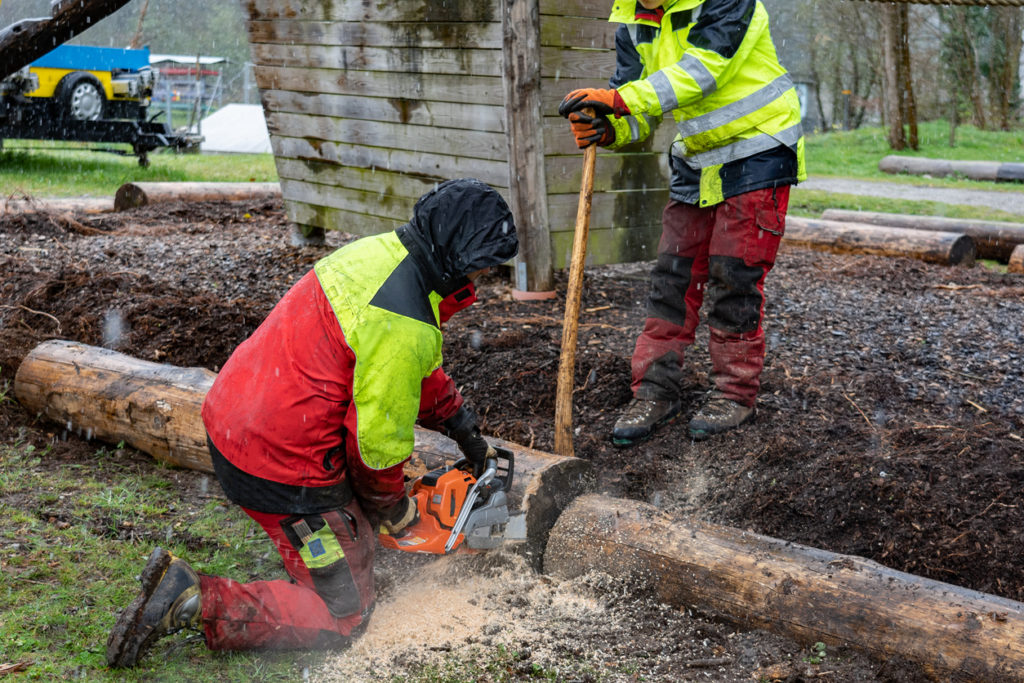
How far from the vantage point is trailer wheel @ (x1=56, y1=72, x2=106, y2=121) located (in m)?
13.8

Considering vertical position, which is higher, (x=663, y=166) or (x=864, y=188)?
(x=663, y=166)

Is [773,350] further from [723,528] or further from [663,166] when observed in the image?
[723,528]

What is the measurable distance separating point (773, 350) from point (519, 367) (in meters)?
1.57

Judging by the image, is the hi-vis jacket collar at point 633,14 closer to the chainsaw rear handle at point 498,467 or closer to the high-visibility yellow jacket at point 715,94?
the high-visibility yellow jacket at point 715,94

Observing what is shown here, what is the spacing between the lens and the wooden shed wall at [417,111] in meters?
5.77

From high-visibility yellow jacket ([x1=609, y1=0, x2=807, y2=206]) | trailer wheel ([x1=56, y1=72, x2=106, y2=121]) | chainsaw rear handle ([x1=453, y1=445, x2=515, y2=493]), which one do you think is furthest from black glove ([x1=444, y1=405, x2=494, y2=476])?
trailer wheel ([x1=56, y1=72, x2=106, y2=121])

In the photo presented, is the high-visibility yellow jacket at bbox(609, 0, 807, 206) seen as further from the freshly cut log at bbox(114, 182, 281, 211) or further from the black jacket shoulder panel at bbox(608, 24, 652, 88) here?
the freshly cut log at bbox(114, 182, 281, 211)

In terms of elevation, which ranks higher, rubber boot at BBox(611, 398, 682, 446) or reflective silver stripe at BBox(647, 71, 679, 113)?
reflective silver stripe at BBox(647, 71, 679, 113)

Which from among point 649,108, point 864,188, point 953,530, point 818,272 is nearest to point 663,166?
point 818,272

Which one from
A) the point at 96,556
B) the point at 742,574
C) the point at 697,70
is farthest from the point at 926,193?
the point at 96,556

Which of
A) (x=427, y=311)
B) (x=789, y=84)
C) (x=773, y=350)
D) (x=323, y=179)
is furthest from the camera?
(x=323, y=179)

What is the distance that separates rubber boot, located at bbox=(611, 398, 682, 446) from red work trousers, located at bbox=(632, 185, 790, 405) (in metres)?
0.04

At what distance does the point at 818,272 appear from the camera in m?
7.20

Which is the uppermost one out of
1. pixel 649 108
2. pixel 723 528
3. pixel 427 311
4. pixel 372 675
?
pixel 649 108
